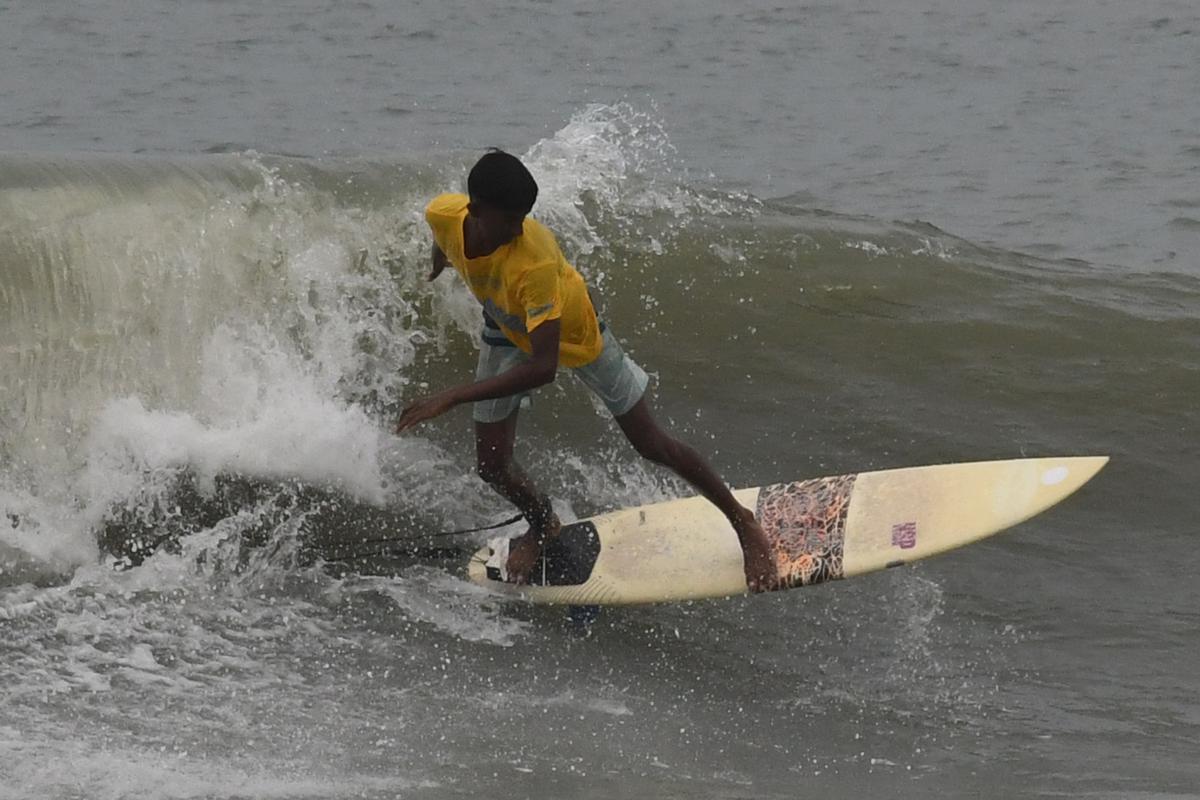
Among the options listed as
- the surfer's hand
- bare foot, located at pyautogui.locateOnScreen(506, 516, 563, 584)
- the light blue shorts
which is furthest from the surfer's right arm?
bare foot, located at pyautogui.locateOnScreen(506, 516, 563, 584)

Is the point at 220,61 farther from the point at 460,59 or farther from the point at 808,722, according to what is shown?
the point at 808,722

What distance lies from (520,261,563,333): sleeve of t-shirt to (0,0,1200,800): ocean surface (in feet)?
3.94

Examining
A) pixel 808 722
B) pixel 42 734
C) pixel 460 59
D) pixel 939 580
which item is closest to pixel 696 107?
pixel 460 59

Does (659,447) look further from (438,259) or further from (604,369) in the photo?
(438,259)

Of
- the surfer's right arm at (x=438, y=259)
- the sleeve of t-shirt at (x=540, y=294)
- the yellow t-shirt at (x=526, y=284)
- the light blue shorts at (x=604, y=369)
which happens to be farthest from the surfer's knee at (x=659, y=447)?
the surfer's right arm at (x=438, y=259)

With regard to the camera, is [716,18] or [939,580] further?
[716,18]

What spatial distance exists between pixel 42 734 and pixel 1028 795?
2721 millimetres

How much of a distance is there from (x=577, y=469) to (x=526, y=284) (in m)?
2.39

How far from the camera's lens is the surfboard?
559 cm

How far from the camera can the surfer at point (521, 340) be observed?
4668 millimetres

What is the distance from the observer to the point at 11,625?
5309 mm

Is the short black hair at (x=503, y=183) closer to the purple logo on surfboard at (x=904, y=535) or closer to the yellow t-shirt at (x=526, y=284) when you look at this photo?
the yellow t-shirt at (x=526, y=284)

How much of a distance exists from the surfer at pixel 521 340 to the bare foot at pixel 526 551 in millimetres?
88

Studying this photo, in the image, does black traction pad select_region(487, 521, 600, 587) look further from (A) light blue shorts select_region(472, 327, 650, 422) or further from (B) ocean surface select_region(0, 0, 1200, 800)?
(A) light blue shorts select_region(472, 327, 650, 422)
